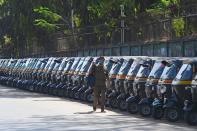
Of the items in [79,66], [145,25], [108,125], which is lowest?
[108,125]

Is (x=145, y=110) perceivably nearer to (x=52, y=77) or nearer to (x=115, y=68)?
(x=115, y=68)

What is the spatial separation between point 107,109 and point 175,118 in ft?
15.5

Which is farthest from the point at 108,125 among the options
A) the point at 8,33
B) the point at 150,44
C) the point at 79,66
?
the point at 8,33

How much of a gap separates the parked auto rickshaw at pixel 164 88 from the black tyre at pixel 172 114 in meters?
0.59

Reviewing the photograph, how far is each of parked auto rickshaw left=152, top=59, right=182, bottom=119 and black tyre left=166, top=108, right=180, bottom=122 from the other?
59 centimetres

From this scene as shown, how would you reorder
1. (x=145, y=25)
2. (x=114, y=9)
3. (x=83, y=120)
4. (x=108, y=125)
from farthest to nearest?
(x=114, y=9) → (x=145, y=25) → (x=83, y=120) → (x=108, y=125)

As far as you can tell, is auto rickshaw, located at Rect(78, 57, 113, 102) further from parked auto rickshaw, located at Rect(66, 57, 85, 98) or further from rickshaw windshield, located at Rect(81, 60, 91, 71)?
parked auto rickshaw, located at Rect(66, 57, 85, 98)

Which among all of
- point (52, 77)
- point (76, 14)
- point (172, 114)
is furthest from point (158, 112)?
point (76, 14)

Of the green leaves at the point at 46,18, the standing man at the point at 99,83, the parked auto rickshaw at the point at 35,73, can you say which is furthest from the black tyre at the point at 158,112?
the green leaves at the point at 46,18

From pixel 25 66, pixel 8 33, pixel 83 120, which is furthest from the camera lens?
pixel 8 33

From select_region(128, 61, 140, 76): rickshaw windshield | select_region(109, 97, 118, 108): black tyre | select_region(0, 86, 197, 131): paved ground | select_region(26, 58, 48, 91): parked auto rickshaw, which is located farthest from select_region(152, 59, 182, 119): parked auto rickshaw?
select_region(26, 58, 48, 91): parked auto rickshaw

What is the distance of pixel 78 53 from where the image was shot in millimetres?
44938

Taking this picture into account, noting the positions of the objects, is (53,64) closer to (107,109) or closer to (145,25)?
(145,25)

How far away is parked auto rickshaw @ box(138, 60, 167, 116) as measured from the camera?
63.4ft
